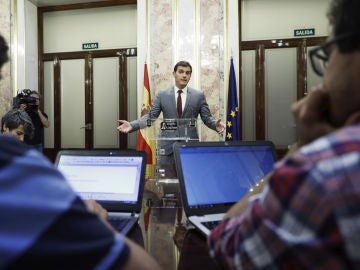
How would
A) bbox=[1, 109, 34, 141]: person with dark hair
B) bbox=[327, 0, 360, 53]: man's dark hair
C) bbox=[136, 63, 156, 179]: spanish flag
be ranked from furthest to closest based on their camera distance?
bbox=[136, 63, 156, 179]: spanish flag → bbox=[1, 109, 34, 141]: person with dark hair → bbox=[327, 0, 360, 53]: man's dark hair

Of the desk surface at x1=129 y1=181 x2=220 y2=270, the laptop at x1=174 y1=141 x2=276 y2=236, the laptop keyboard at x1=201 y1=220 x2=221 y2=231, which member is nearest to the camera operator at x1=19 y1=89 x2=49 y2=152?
the desk surface at x1=129 y1=181 x2=220 y2=270

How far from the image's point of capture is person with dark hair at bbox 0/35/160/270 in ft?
1.35

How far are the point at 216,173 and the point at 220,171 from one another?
0.02m

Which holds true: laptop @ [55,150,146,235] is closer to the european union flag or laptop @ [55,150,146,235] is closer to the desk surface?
the desk surface

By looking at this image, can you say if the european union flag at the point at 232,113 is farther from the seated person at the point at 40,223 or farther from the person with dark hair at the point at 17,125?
the seated person at the point at 40,223

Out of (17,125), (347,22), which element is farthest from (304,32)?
(347,22)

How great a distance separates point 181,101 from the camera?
384 cm

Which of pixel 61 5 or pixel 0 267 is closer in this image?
pixel 0 267

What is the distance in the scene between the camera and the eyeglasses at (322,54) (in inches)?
19.4

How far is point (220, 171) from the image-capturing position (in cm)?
116

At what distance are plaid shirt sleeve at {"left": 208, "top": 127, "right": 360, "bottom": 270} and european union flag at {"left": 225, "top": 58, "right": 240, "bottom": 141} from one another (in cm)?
433

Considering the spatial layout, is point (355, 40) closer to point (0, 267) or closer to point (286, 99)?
point (0, 267)

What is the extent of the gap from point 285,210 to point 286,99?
5114 mm

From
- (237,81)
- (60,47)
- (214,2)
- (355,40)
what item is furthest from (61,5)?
(355,40)
